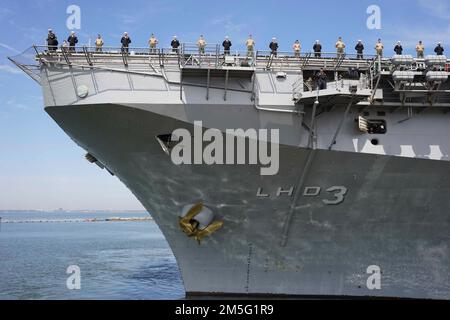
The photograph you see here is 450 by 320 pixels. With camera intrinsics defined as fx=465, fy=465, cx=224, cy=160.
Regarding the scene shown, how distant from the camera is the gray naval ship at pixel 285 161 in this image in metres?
10.9

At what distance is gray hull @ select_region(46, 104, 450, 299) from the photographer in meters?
11.3

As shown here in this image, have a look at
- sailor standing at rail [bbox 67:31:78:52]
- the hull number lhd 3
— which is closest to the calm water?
the hull number lhd 3

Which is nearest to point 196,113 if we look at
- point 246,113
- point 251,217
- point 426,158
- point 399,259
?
point 246,113

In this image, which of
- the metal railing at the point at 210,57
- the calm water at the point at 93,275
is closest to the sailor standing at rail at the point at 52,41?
the metal railing at the point at 210,57

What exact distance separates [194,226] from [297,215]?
8.63 ft

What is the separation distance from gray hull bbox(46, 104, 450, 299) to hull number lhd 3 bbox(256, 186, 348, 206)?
0.04m

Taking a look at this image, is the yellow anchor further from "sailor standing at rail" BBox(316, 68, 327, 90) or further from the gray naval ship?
"sailor standing at rail" BBox(316, 68, 327, 90)

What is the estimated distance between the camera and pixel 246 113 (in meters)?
10.9

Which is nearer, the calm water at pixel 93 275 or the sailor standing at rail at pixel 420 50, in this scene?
the sailor standing at rail at pixel 420 50

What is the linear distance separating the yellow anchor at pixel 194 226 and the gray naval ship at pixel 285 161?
0.09 feet

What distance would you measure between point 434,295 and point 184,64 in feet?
29.1

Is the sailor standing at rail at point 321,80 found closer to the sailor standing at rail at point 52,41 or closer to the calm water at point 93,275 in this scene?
the sailor standing at rail at point 52,41

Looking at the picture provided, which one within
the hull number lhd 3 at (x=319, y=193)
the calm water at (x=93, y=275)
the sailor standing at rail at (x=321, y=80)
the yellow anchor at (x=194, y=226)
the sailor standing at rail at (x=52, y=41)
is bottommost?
the calm water at (x=93, y=275)

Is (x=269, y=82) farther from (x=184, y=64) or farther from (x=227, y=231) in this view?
(x=227, y=231)
